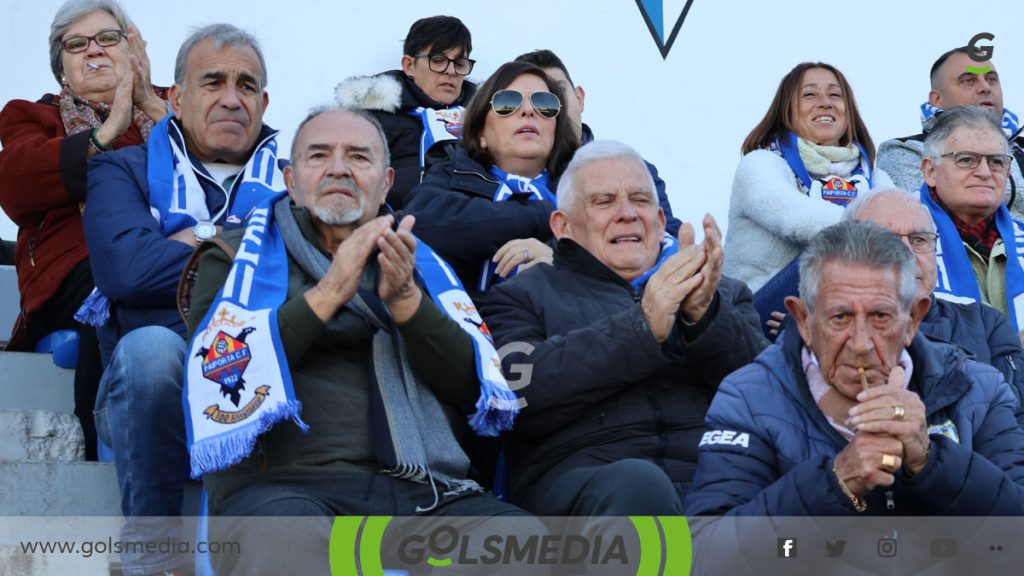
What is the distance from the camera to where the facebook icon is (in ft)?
10.3

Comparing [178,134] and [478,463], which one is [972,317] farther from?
[178,134]

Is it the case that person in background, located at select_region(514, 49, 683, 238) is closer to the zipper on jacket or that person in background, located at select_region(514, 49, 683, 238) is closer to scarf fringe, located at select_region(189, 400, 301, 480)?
the zipper on jacket

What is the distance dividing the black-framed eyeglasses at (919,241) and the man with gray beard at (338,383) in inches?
45.1

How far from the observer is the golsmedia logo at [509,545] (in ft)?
11.0

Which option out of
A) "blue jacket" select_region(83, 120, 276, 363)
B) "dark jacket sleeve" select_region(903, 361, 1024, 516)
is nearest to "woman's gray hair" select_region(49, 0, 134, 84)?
"blue jacket" select_region(83, 120, 276, 363)

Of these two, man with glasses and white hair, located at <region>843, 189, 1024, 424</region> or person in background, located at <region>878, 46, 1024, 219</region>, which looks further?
person in background, located at <region>878, 46, 1024, 219</region>

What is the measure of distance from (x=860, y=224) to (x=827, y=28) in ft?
11.4

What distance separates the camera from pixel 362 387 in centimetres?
366

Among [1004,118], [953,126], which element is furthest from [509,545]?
[1004,118]

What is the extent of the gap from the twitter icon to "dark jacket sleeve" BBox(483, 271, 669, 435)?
2.29ft

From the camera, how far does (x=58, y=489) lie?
403cm

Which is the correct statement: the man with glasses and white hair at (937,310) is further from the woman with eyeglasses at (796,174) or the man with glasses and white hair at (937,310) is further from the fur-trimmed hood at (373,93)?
the fur-trimmed hood at (373,93)

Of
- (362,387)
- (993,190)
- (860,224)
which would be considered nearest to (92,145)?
(362,387)

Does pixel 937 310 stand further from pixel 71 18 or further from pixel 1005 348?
pixel 71 18
